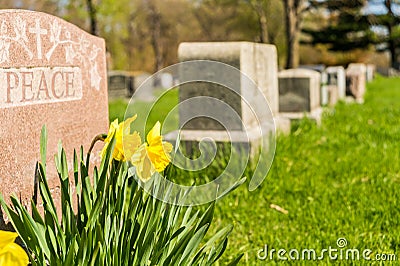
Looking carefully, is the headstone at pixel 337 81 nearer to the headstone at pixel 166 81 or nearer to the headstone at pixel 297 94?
the headstone at pixel 297 94

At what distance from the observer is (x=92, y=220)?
198cm

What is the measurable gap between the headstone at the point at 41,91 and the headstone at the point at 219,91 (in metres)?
1.89

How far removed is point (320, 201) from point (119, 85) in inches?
513

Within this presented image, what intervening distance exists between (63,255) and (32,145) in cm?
71

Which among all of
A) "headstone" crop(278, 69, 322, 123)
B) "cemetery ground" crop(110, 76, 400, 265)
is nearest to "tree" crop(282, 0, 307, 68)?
"headstone" crop(278, 69, 322, 123)

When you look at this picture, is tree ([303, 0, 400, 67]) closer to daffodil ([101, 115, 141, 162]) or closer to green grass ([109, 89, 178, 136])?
green grass ([109, 89, 178, 136])

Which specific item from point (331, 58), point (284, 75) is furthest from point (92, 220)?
point (331, 58)

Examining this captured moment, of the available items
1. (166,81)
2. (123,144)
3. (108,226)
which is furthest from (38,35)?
(166,81)

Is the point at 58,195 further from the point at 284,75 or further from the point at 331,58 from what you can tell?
the point at 331,58

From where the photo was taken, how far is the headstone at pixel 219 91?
4969 millimetres

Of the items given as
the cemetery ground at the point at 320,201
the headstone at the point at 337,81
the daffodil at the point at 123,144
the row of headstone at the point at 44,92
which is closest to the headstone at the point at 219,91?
the cemetery ground at the point at 320,201

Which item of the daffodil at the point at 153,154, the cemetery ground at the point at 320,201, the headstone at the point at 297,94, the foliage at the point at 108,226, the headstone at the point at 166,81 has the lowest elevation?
the headstone at the point at 166,81

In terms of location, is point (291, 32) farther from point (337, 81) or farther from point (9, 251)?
point (9, 251)

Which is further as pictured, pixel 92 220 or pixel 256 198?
pixel 256 198
